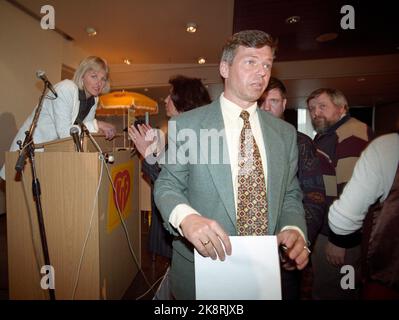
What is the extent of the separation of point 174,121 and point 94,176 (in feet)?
2.20

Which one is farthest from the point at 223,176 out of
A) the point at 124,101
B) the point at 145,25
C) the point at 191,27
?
the point at 145,25

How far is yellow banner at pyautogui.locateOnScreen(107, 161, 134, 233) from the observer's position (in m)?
1.60

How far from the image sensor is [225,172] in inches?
35.5

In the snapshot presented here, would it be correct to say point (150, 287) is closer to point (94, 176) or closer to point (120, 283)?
point (120, 283)

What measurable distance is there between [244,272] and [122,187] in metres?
1.32

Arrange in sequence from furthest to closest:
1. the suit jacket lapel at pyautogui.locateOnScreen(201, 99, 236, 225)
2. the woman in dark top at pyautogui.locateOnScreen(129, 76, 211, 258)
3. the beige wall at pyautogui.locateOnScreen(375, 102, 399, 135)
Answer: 1. the beige wall at pyautogui.locateOnScreen(375, 102, 399, 135)
2. the woman in dark top at pyautogui.locateOnScreen(129, 76, 211, 258)
3. the suit jacket lapel at pyautogui.locateOnScreen(201, 99, 236, 225)

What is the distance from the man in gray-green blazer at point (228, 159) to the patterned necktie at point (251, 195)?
0.02 metres

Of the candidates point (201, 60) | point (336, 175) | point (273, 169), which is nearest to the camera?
point (273, 169)

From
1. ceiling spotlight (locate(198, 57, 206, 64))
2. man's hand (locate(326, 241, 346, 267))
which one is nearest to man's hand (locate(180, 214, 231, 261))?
man's hand (locate(326, 241, 346, 267))

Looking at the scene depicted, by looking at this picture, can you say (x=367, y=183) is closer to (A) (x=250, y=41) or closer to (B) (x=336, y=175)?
(A) (x=250, y=41)

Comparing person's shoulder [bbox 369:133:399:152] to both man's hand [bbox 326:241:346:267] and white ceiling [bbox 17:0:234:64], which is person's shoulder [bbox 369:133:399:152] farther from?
white ceiling [bbox 17:0:234:64]

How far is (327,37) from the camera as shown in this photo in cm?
433

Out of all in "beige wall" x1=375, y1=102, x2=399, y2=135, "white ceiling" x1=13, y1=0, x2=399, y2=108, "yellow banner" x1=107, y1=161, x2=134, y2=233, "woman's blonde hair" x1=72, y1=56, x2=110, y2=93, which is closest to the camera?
"yellow banner" x1=107, y1=161, x2=134, y2=233

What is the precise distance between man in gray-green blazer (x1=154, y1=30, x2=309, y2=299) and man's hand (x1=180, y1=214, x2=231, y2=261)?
129 mm
